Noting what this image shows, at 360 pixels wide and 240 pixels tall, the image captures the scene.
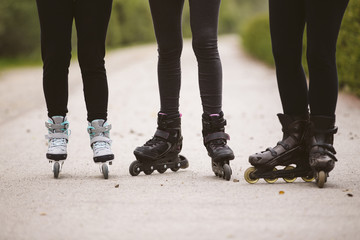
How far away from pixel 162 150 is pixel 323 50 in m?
1.30

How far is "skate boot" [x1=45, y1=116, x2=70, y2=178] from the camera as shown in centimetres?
410

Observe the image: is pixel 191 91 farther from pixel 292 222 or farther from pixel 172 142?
pixel 292 222

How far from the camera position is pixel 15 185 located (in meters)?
3.93

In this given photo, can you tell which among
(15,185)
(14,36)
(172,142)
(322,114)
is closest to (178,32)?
(172,142)

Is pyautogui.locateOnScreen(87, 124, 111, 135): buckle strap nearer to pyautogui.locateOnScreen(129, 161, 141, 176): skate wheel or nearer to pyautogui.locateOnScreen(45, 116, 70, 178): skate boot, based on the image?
pyautogui.locateOnScreen(45, 116, 70, 178): skate boot

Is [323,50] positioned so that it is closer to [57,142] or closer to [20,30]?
[57,142]

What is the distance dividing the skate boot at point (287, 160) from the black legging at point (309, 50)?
0.42 ft

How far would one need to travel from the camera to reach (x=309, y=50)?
3.64 meters

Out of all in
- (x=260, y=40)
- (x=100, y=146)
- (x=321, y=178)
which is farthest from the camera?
(x=260, y=40)

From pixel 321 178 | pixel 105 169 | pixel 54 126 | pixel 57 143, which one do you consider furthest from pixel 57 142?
pixel 321 178

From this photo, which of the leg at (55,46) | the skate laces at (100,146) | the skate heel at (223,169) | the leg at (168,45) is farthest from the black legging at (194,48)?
the leg at (55,46)

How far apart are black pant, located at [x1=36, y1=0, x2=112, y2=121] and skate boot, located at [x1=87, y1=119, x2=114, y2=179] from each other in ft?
0.19

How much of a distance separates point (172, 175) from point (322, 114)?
44.1 inches

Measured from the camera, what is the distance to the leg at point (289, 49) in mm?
3715
